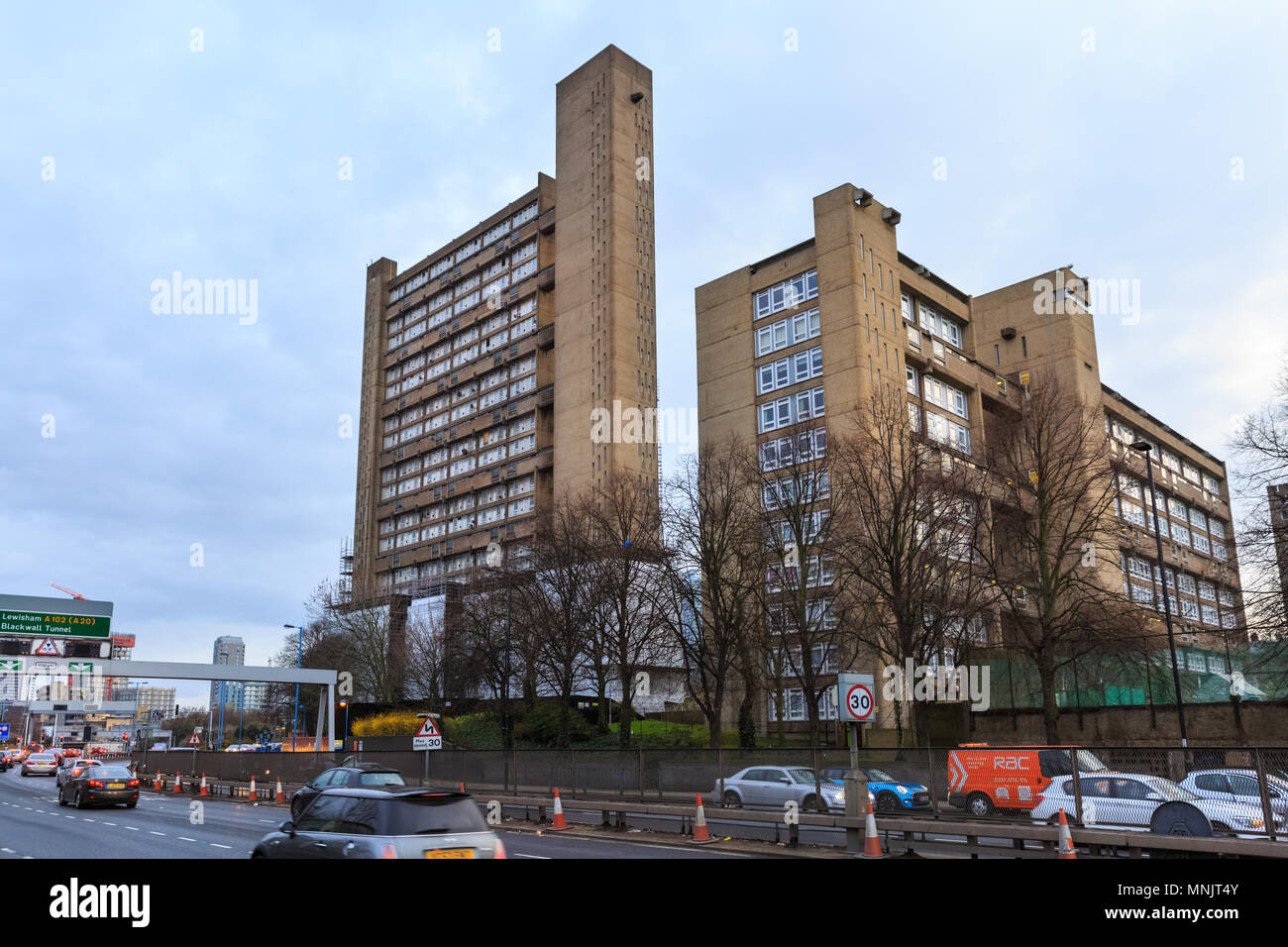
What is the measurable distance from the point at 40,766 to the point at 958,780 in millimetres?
56479

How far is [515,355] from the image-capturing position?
10038 cm

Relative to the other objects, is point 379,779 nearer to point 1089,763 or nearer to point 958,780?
point 958,780

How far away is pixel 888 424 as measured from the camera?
1556 inches

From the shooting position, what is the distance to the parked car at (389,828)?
398 inches

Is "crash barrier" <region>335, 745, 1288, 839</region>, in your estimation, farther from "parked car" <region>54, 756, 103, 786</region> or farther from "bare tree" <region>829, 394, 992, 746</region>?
"bare tree" <region>829, 394, 992, 746</region>

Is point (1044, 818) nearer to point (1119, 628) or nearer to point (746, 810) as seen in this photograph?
point (746, 810)

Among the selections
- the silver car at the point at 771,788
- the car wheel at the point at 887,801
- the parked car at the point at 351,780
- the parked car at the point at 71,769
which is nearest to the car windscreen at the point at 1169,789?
the car wheel at the point at 887,801

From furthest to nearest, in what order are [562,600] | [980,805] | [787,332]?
[787,332]
[562,600]
[980,805]

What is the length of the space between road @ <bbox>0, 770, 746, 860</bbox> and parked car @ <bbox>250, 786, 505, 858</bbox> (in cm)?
654

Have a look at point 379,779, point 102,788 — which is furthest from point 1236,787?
point 102,788

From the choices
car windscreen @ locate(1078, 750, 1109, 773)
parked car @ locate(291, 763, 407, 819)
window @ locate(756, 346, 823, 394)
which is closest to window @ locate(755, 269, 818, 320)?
window @ locate(756, 346, 823, 394)

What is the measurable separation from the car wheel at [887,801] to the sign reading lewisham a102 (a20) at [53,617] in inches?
1919

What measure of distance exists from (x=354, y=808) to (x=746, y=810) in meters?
13.3
